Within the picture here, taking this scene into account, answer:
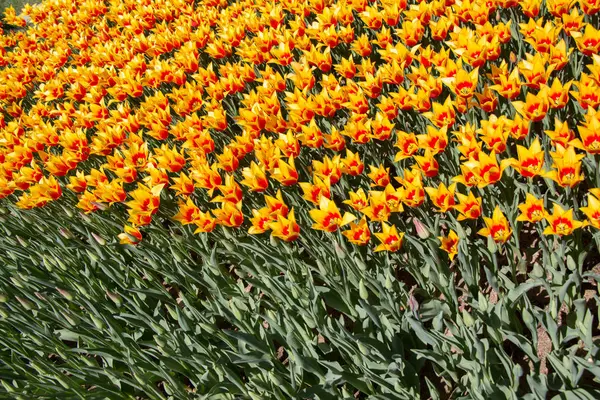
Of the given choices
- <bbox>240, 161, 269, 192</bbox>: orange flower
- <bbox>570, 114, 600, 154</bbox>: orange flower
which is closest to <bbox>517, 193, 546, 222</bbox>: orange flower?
<bbox>570, 114, 600, 154</bbox>: orange flower

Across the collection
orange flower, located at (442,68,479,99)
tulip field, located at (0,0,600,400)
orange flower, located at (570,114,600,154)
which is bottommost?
tulip field, located at (0,0,600,400)

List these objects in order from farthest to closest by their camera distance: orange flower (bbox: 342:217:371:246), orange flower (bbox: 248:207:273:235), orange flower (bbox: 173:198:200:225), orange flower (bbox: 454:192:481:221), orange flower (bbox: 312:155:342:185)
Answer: orange flower (bbox: 173:198:200:225) → orange flower (bbox: 312:155:342:185) → orange flower (bbox: 248:207:273:235) → orange flower (bbox: 342:217:371:246) → orange flower (bbox: 454:192:481:221)

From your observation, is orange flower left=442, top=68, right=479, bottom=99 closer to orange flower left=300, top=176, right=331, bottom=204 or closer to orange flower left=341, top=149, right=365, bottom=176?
orange flower left=341, top=149, right=365, bottom=176

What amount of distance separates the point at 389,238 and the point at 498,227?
1.48 ft

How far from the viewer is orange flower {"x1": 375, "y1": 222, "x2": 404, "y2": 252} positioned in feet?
7.43

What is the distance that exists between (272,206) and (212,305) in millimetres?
580

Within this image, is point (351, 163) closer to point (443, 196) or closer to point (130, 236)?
point (443, 196)

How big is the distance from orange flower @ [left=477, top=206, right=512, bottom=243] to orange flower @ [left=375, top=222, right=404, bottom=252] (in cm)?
35

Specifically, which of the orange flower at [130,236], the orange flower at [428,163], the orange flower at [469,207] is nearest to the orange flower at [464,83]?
the orange flower at [428,163]

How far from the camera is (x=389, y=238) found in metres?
2.35

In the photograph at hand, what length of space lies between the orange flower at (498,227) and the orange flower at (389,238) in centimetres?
35

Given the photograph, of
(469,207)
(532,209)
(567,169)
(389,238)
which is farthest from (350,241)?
(567,169)

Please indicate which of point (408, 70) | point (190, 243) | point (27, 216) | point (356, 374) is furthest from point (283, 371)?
point (27, 216)

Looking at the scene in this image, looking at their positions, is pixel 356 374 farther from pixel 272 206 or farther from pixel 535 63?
pixel 535 63
